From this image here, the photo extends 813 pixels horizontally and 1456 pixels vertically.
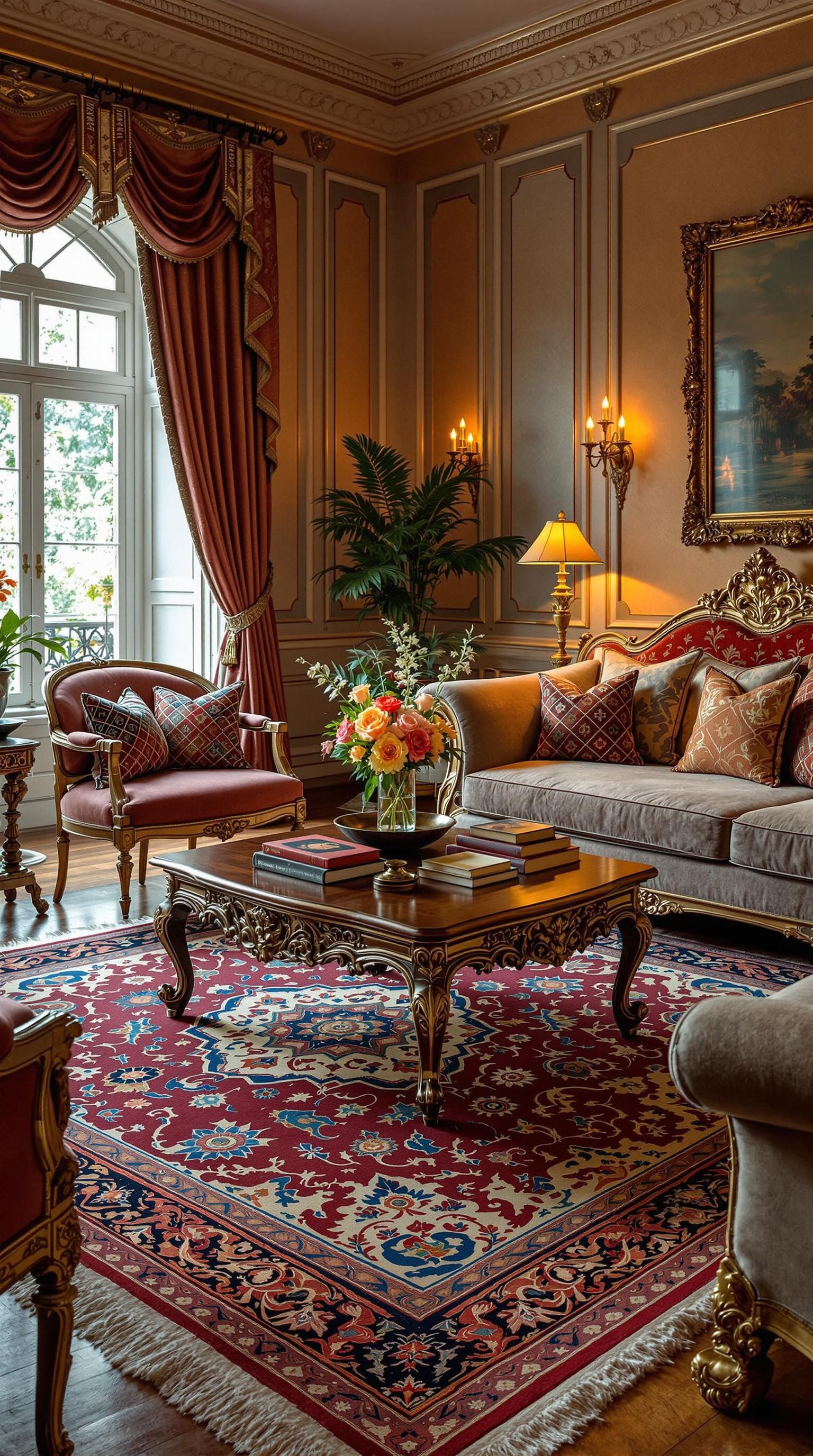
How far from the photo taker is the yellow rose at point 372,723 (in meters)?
2.77

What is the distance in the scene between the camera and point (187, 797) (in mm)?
4109

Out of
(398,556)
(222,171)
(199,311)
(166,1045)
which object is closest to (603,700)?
(398,556)

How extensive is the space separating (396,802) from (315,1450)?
1541 millimetres

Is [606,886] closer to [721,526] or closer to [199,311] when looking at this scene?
[721,526]

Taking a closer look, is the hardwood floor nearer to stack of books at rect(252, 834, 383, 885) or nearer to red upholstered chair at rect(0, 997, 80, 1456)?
red upholstered chair at rect(0, 997, 80, 1456)

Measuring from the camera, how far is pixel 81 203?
18.3ft

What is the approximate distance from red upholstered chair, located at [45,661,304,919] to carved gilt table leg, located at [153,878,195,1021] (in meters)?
0.87

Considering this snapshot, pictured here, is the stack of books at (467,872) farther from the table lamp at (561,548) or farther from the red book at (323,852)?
the table lamp at (561,548)

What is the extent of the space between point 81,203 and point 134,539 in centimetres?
153

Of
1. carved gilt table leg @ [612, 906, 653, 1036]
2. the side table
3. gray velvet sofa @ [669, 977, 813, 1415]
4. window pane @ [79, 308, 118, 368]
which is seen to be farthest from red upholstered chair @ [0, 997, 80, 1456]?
window pane @ [79, 308, 118, 368]

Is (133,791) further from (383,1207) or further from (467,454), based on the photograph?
(467,454)

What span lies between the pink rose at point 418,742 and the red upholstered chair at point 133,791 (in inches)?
59.1

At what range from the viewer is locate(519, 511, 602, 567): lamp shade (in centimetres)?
503

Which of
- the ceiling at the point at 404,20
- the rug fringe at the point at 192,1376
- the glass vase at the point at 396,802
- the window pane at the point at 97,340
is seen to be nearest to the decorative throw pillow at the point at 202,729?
the glass vase at the point at 396,802
